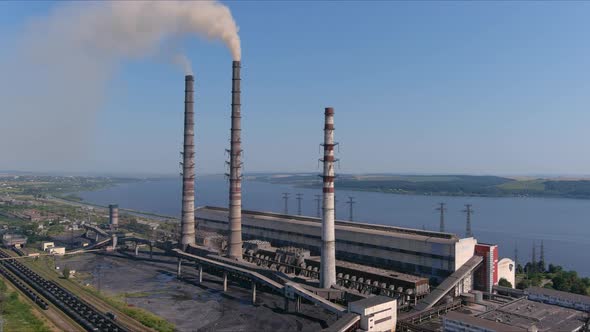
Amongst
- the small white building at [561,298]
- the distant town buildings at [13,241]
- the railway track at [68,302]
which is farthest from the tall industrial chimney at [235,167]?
the distant town buildings at [13,241]

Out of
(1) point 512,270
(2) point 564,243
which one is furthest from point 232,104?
(2) point 564,243

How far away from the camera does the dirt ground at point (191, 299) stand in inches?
1315

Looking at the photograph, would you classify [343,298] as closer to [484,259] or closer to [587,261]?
[484,259]

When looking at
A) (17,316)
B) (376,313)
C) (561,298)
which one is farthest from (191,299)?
(561,298)

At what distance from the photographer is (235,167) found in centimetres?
5172

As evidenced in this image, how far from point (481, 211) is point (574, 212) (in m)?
30.4

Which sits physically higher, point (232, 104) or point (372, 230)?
point (232, 104)

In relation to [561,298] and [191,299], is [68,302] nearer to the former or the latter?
[191,299]

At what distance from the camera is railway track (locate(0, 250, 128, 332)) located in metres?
32.1

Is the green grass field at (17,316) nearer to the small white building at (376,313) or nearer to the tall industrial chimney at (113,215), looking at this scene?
the small white building at (376,313)

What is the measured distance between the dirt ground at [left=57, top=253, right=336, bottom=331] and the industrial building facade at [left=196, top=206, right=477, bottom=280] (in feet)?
28.2

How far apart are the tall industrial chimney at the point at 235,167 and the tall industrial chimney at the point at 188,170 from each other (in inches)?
308

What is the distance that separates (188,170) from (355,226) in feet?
75.8

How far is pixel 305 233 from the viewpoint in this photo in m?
49.4
